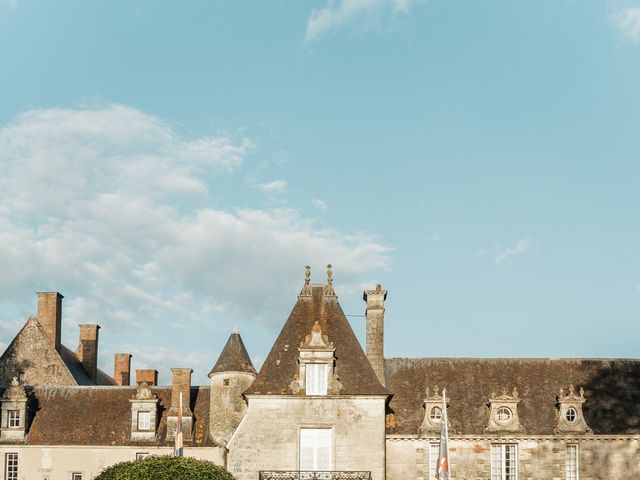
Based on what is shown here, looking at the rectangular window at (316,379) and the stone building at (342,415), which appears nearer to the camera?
the stone building at (342,415)

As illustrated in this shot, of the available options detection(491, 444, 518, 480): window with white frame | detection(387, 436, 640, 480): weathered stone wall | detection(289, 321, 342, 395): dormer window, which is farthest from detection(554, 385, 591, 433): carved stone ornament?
detection(289, 321, 342, 395): dormer window

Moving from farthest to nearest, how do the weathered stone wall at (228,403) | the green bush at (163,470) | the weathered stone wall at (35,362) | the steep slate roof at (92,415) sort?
the weathered stone wall at (35,362)
the steep slate roof at (92,415)
the weathered stone wall at (228,403)
the green bush at (163,470)

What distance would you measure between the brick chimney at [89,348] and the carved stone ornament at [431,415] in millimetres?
20524

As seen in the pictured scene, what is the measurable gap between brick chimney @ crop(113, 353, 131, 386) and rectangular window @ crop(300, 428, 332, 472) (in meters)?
19.9

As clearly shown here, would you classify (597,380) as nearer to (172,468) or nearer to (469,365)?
(469,365)

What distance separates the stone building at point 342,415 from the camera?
40.0 meters

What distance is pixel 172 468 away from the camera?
3200cm

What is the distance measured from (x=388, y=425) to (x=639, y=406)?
954cm

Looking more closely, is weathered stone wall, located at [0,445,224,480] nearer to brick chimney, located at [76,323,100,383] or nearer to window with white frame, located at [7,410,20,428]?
window with white frame, located at [7,410,20,428]

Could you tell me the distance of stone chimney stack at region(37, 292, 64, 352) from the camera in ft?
172

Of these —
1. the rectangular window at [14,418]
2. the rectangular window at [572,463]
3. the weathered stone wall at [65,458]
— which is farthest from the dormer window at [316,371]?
the rectangular window at [14,418]

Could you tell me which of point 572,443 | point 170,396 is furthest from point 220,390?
point 572,443

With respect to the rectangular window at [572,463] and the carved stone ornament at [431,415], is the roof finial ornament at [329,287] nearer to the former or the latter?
the carved stone ornament at [431,415]

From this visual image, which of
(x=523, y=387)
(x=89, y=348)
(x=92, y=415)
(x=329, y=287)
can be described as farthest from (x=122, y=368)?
(x=523, y=387)
